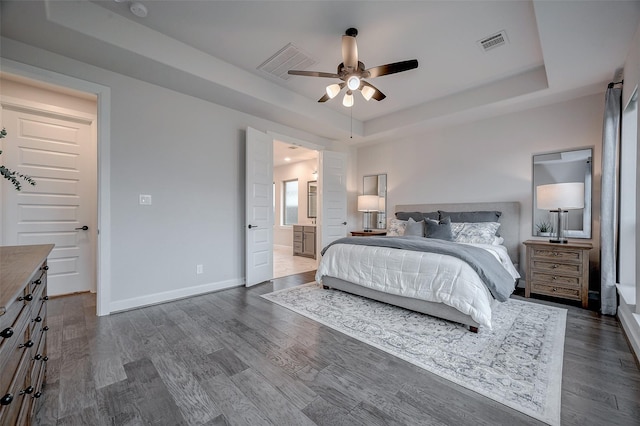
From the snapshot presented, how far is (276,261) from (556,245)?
4790mm

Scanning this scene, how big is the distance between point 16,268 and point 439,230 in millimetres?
3978

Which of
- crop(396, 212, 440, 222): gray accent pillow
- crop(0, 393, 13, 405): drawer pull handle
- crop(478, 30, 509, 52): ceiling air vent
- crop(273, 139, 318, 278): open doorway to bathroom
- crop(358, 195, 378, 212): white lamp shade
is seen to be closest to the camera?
crop(0, 393, 13, 405): drawer pull handle

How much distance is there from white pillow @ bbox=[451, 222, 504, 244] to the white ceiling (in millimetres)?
1668

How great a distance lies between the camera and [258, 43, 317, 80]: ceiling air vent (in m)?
3.01

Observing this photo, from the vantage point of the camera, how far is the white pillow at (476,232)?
379cm

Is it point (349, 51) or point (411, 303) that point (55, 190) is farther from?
point (411, 303)

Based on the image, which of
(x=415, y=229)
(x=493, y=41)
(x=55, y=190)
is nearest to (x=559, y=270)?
(x=415, y=229)

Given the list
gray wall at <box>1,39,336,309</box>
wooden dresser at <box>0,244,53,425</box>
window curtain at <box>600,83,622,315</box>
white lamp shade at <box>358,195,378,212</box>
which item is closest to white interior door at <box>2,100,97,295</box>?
gray wall at <box>1,39,336,309</box>

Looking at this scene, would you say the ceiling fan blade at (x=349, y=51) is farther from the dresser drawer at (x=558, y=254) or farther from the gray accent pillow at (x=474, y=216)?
the dresser drawer at (x=558, y=254)

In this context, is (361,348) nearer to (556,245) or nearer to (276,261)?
(556,245)

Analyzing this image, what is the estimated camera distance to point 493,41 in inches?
111

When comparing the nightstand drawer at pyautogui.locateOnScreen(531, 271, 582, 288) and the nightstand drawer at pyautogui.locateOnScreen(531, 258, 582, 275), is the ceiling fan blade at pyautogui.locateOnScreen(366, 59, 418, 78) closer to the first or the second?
the nightstand drawer at pyautogui.locateOnScreen(531, 258, 582, 275)

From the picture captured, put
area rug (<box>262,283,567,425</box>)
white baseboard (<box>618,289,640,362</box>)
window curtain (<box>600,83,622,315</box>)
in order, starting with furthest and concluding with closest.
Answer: window curtain (<box>600,83,622,315</box>) < white baseboard (<box>618,289,640,362</box>) < area rug (<box>262,283,567,425</box>)

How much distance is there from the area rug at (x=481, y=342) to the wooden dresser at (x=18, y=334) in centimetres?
199
